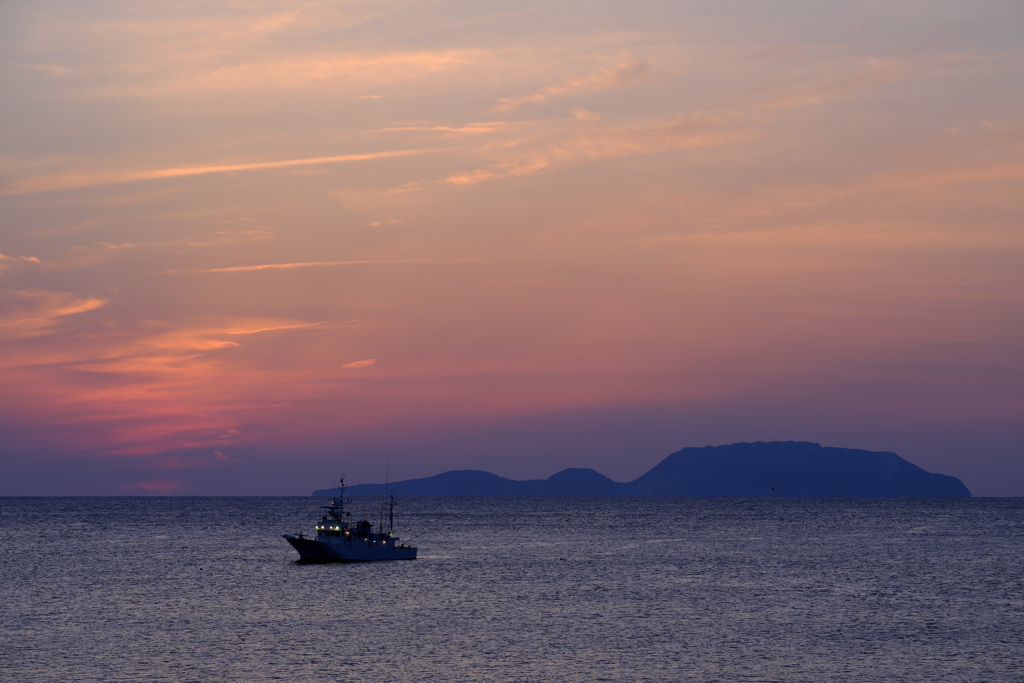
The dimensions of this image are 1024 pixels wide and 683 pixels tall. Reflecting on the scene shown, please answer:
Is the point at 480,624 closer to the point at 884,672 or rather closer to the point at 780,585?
the point at 884,672

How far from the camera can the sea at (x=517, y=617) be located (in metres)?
60.6

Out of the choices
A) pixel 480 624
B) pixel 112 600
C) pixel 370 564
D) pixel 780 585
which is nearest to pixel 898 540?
pixel 780 585

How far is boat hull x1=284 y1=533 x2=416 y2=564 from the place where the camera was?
12482 centimetres

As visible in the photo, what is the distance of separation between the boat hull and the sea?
2082 millimetres

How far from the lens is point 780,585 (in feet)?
337

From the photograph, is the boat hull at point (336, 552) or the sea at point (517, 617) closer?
the sea at point (517, 617)

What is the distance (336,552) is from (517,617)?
1942 inches

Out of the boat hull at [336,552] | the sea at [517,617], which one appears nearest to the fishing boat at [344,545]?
the boat hull at [336,552]

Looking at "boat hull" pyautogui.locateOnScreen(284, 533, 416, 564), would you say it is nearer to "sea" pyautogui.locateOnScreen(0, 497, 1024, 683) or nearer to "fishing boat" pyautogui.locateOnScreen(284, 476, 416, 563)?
"fishing boat" pyautogui.locateOnScreen(284, 476, 416, 563)

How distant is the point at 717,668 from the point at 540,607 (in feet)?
92.0

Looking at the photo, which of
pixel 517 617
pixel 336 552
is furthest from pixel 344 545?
pixel 517 617

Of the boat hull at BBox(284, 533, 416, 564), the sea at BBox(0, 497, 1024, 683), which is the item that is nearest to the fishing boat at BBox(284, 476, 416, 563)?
the boat hull at BBox(284, 533, 416, 564)

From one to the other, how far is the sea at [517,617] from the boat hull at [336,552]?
2.08m

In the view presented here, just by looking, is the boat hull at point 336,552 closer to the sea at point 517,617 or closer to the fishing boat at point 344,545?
the fishing boat at point 344,545
